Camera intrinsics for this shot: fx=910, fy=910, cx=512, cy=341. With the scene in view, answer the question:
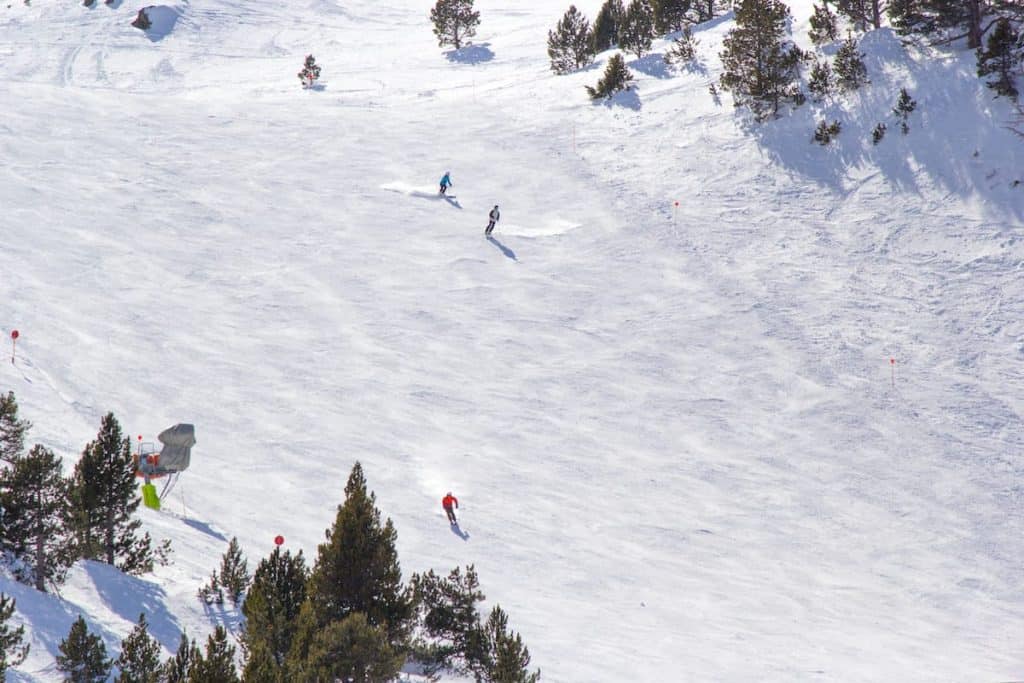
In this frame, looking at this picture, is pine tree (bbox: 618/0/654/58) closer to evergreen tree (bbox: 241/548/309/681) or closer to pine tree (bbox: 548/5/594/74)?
pine tree (bbox: 548/5/594/74)

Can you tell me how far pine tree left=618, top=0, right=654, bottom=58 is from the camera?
1877 inches

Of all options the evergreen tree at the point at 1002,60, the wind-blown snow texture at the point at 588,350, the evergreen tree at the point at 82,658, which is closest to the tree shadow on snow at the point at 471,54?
the wind-blown snow texture at the point at 588,350

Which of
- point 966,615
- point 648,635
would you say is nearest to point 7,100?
point 648,635

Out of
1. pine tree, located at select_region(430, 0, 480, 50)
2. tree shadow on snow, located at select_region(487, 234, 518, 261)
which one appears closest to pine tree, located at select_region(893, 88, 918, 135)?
tree shadow on snow, located at select_region(487, 234, 518, 261)

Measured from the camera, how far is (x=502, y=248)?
109ft

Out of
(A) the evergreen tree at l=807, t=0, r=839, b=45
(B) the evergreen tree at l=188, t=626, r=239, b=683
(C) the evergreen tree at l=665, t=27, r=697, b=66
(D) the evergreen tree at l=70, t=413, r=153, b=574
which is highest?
(A) the evergreen tree at l=807, t=0, r=839, b=45

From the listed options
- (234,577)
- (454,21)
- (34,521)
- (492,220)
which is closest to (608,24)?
(454,21)

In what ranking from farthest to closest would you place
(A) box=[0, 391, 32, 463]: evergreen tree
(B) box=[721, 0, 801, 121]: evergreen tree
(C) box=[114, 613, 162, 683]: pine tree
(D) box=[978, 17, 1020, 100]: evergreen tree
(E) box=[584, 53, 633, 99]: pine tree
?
(E) box=[584, 53, 633, 99]: pine tree
(B) box=[721, 0, 801, 121]: evergreen tree
(D) box=[978, 17, 1020, 100]: evergreen tree
(A) box=[0, 391, 32, 463]: evergreen tree
(C) box=[114, 613, 162, 683]: pine tree

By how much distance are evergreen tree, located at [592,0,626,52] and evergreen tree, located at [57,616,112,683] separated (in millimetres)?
48083

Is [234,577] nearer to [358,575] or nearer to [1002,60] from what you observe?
[358,575]

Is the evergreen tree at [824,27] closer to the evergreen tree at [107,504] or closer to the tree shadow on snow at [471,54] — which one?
the tree shadow on snow at [471,54]

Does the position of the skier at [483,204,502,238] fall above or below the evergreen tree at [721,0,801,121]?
below

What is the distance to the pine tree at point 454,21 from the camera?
62.6 m

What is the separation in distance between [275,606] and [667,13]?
47.3 m
